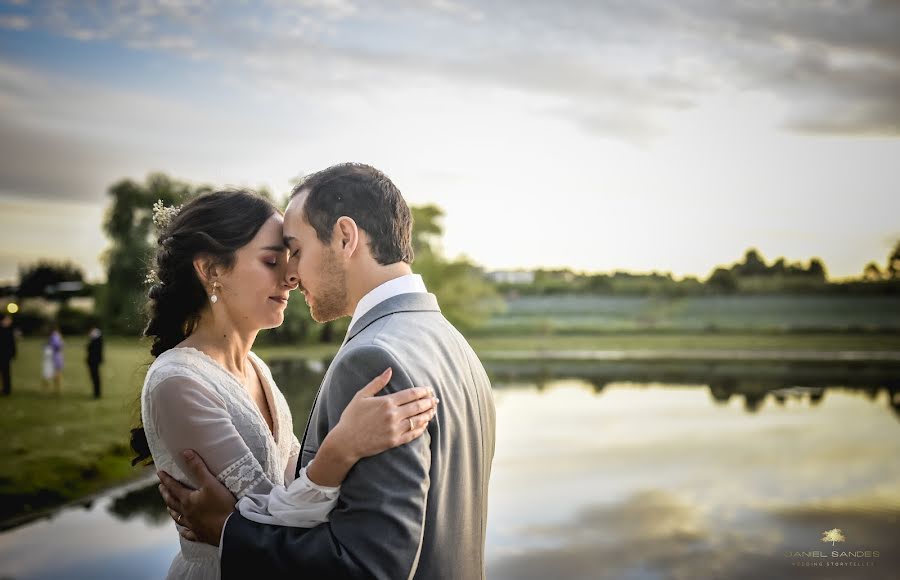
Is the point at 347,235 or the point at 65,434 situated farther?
the point at 65,434

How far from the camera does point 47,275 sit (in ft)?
303

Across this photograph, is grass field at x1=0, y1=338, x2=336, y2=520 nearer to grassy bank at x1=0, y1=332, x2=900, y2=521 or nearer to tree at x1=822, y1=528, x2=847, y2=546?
grassy bank at x1=0, y1=332, x2=900, y2=521

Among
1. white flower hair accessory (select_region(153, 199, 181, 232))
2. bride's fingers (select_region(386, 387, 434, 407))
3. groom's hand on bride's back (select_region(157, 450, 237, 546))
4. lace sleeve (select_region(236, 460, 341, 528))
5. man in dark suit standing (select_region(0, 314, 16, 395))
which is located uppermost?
white flower hair accessory (select_region(153, 199, 181, 232))

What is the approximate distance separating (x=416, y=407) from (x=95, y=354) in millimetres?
20892

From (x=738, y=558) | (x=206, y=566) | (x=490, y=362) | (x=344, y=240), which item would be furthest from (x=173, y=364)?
(x=490, y=362)

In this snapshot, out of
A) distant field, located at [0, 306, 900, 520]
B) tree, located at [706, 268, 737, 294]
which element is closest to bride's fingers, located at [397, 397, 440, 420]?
distant field, located at [0, 306, 900, 520]

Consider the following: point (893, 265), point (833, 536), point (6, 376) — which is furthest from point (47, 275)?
point (833, 536)

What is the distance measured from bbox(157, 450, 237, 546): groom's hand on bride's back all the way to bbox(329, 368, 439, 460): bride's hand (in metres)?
0.79

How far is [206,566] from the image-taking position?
124 inches

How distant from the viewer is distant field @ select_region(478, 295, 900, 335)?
68.8 meters

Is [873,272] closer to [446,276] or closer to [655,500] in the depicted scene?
[446,276]

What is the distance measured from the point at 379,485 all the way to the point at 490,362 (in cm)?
4041

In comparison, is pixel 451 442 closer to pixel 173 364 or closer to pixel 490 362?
pixel 173 364

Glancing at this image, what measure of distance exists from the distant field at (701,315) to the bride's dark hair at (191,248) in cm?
6373
